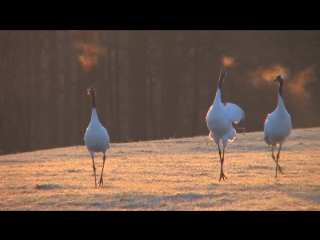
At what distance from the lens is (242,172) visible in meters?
10.5

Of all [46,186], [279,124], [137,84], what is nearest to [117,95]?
[137,84]

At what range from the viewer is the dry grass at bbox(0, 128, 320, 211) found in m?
7.58

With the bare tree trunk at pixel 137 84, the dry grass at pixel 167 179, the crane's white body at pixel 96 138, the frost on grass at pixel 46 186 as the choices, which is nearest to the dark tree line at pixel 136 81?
the bare tree trunk at pixel 137 84

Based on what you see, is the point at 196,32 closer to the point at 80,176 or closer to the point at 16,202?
the point at 80,176

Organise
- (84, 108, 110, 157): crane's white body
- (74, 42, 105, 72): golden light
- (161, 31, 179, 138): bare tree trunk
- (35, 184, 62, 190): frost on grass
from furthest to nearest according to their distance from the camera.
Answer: (74, 42, 105, 72): golden light
(161, 31, 179, 138): bare tree trunk
(84, 108, 110, 157): crane's white body
(35, 184, 62, 190): frost on grass

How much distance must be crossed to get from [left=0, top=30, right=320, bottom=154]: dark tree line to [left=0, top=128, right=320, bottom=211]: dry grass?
9.82m

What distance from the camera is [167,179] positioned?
9695mm

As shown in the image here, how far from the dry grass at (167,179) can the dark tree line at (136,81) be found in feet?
32.2

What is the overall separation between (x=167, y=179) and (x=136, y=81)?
1606cm

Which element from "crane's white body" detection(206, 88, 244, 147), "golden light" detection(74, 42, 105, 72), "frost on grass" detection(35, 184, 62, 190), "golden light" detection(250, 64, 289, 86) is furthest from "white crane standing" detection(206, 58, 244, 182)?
"golden light" detection(74, 42, 105, 72)

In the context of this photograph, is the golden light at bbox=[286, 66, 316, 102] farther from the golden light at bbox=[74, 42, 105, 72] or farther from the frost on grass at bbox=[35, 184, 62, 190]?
the frost on grass at bbox=[35, 184, 62, 190]

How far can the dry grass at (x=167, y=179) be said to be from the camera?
299 inches

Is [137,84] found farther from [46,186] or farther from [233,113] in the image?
[46,186]

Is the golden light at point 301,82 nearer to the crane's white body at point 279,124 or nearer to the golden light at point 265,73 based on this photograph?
the golden light at point 265,73
